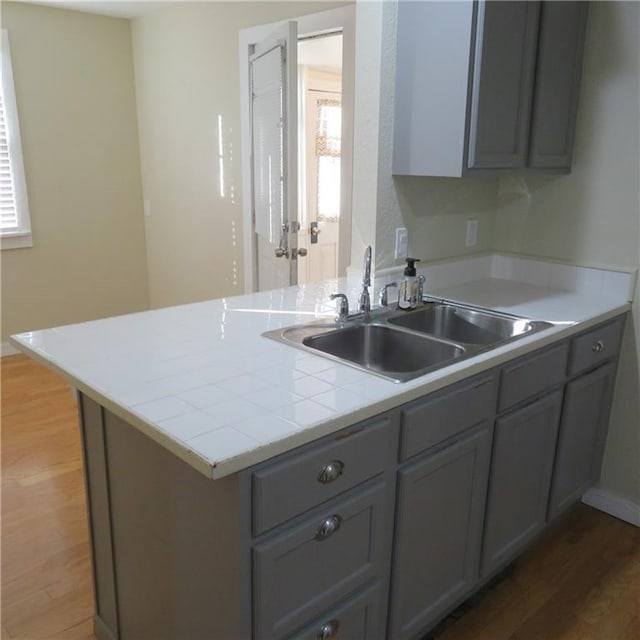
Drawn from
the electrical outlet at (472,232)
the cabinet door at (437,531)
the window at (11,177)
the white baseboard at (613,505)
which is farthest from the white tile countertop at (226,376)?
the window at (11,177)

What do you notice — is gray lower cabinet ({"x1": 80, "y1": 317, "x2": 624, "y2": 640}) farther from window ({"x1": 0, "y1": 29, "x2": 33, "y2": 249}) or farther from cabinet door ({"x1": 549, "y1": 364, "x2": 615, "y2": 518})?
window ({"x1": 0, "y1": 29, "x2": 33, "y2": 249})

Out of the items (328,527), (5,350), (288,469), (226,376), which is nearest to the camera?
(288,469)

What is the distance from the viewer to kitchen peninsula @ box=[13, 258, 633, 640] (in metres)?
1.26

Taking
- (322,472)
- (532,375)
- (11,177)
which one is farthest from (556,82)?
(11,177)

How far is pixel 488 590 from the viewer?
2.16m

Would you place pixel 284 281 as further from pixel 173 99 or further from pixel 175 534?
pixel 175 534

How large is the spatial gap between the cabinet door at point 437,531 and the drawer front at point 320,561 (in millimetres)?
88

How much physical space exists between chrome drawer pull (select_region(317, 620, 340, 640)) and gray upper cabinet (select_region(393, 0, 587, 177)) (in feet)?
4.69

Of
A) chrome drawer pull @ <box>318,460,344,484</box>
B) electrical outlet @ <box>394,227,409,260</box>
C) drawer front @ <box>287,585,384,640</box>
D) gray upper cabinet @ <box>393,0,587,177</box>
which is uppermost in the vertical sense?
gray upper cabinet @ <box>393,0,587,177</box>

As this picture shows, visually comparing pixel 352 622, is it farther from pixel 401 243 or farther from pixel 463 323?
pixel 401 243

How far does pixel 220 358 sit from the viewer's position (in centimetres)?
164

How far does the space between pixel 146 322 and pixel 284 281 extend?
1523mm

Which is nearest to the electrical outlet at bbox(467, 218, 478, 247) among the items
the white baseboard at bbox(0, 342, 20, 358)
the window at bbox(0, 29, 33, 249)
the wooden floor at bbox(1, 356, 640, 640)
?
the wooden floor at bbox(1, 356, 640, 640)

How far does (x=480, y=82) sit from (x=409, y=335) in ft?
2.78
